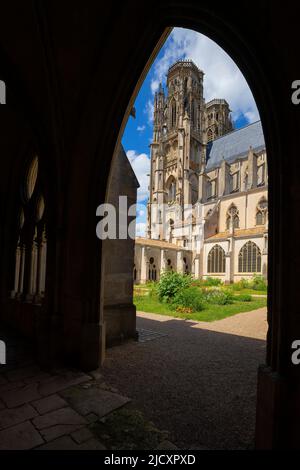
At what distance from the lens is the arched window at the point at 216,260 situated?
2916 centimetres

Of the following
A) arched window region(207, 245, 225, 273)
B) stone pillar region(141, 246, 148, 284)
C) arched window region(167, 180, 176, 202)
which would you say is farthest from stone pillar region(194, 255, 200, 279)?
arched window region(167, 180, 176, 202)

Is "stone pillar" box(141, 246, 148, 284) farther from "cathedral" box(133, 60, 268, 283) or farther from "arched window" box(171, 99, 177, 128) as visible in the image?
"arched window" box(171, 99, 177, 128)

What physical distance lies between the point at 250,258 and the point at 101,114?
2669 cm

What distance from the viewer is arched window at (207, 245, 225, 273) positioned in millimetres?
29156

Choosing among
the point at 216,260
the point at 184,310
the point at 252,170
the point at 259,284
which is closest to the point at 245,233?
the point at 216,260

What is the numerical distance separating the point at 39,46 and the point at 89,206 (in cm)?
229

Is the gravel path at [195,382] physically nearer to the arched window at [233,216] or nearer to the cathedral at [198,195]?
the cathedral at [198,195]

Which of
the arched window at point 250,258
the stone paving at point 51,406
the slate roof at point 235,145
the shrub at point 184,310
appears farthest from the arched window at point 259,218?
the stone paving at point 51,406

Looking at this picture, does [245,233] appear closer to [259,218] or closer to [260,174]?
[259,218]

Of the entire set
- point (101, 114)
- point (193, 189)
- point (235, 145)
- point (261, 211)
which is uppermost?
point (235, 145)

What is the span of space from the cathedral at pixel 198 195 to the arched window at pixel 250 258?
4.1 inches

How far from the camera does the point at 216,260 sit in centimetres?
2972

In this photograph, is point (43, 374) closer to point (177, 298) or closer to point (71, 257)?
point (71, 257)

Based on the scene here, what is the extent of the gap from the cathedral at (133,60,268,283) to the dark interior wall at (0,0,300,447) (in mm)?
24286
